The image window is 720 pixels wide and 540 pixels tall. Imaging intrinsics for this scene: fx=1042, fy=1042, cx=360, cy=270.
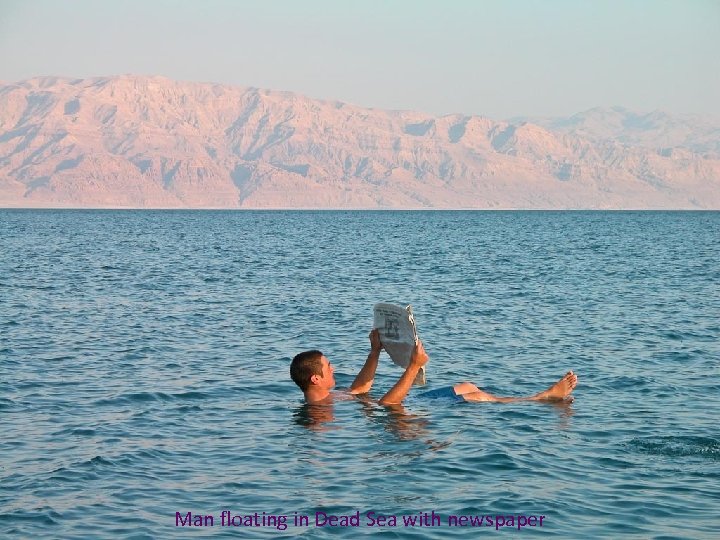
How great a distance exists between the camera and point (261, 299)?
3472 centimetres

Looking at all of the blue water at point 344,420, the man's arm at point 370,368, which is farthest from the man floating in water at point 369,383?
the blue water at point 344,420

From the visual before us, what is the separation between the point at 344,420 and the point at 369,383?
44.8 inches

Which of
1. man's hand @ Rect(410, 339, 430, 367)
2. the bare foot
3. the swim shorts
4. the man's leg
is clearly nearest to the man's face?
the swim shorts

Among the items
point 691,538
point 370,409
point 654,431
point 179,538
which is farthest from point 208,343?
point 691,538

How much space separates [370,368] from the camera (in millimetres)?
15672

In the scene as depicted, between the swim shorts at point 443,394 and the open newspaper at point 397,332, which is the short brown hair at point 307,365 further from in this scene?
the swim shorts at point 443,394

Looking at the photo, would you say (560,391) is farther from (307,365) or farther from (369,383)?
(307,365)

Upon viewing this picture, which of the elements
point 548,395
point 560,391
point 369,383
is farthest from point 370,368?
point 560,391

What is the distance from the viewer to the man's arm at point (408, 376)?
13.6 m

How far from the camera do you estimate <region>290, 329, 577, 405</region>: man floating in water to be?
14523 millimetres

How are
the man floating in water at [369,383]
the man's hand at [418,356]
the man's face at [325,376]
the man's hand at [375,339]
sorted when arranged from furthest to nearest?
1. the man's face at [325,376]
2. the man's hand at [375,339]
3. the man floating in water at [369,383]
4. the man's hand at [418,356]

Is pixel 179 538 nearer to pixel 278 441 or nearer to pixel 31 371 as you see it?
pixel 278 441

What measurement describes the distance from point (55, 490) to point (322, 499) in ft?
9.91

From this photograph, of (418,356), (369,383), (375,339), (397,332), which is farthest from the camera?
(369,383)
